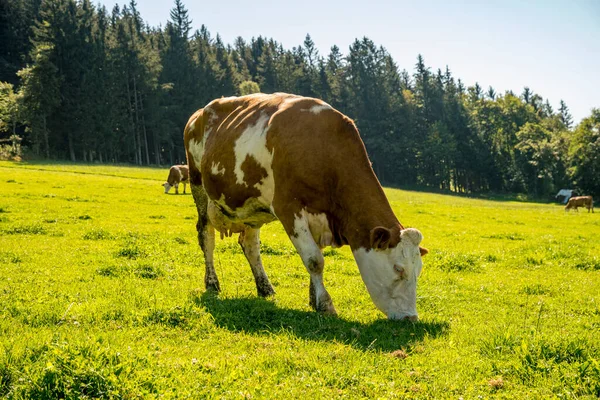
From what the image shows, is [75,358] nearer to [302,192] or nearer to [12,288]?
→ [302,192]

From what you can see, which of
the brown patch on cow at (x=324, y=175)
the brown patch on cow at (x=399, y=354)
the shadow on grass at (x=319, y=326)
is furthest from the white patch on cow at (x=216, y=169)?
the brown patch on cow at (x=399, y=354)

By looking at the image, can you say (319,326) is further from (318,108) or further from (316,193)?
(318,108)

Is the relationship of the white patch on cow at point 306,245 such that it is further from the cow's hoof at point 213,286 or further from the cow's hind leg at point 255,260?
the cow's hoof at point 213,286

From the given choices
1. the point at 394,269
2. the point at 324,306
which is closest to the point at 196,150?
the point at 324,306

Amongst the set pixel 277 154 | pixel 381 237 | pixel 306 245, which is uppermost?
pixel 277 154

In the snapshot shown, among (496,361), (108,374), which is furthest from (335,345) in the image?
(108,374)

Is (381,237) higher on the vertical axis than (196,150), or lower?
lower

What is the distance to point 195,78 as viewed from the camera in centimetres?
9488

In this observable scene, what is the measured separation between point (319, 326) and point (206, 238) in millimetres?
4020

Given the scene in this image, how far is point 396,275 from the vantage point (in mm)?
6957

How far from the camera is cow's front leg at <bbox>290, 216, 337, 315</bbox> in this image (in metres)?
7.36

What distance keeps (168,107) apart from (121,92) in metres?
8.47

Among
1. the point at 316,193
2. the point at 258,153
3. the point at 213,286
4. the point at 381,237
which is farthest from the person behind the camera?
the point at 213,286

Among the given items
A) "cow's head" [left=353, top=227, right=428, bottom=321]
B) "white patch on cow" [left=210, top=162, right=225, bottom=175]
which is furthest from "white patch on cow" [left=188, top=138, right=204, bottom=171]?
"cow's head" [left=353, top=227, right=428, bottom=321]
